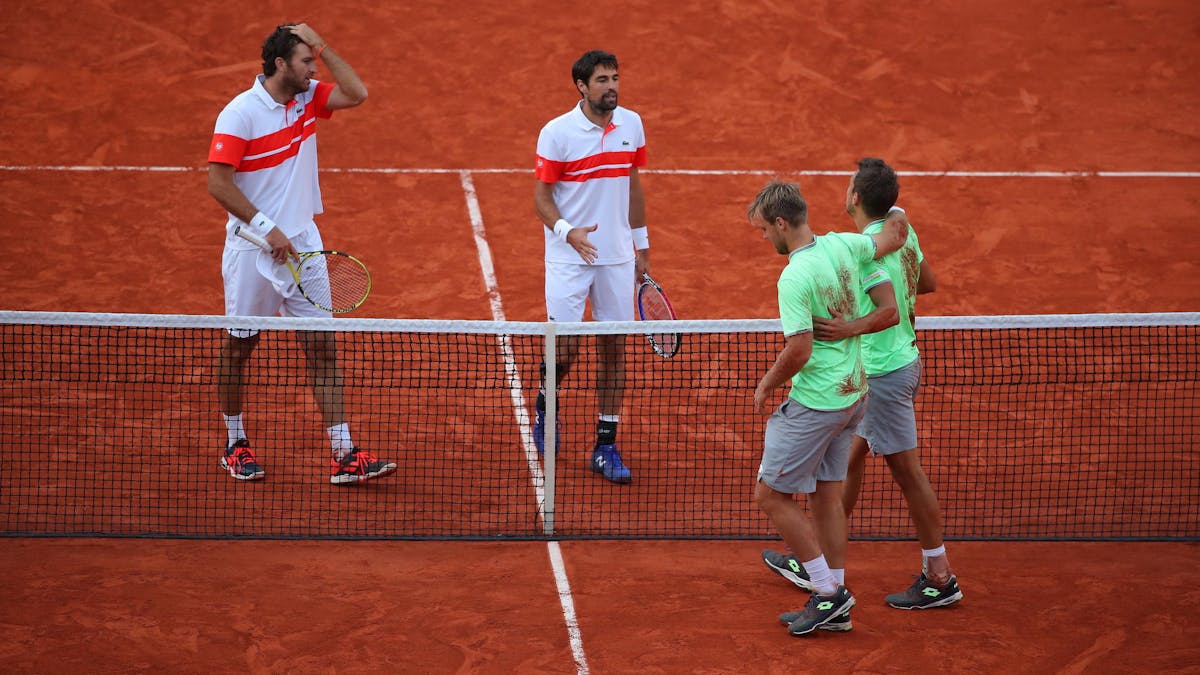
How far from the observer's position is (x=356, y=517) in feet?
21.8

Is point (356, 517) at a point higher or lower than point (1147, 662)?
higher

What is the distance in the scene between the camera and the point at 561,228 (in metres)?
6.73

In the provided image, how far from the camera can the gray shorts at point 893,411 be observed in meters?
5.51

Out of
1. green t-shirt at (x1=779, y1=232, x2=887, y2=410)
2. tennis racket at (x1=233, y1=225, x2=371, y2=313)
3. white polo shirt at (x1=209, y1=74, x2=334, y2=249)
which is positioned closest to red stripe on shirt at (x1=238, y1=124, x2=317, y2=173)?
white polo shirt at (x1=209, y1=74, x2=334, y2=249)

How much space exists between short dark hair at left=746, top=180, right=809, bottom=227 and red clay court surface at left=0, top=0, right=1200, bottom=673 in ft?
5.79

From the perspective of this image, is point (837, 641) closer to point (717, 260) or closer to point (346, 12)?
point (717, 260)

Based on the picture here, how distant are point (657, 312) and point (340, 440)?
175 centimetres

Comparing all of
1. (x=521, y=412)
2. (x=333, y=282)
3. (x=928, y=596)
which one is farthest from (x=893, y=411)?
(x=333, y=282)

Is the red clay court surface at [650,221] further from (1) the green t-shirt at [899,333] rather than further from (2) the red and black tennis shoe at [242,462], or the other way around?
(1) the green t-shirt at [899,333]

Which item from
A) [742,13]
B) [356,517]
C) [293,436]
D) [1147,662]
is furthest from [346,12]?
[1147,662]

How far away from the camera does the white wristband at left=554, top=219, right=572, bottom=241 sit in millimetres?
6713

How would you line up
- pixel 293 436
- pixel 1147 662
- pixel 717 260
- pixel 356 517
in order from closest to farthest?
pixel 1147 662
pixel 356 517
pixel 293 436
pixel 717 260

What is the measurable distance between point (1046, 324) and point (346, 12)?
32.3ft

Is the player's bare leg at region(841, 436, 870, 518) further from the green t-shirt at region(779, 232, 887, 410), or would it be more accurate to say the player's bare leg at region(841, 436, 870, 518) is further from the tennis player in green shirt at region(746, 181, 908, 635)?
the green t-shirt at region(779, 232, 887, 410)
